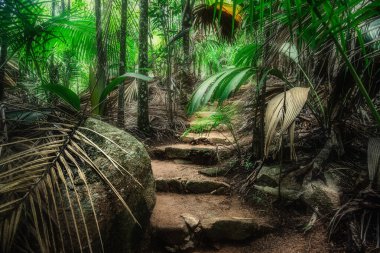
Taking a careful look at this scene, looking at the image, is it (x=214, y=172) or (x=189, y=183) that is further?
(x=214, y=172)

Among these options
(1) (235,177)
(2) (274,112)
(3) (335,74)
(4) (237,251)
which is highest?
(3) (335,74)

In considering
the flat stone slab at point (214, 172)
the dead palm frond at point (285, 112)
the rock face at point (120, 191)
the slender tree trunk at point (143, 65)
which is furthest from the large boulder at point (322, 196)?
the slender tree trunk at point (143, 65)

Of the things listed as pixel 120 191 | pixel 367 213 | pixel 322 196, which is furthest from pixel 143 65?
pixel 367 213

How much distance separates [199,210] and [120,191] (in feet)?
3.66

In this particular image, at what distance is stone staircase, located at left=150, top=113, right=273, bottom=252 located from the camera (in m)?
2.33

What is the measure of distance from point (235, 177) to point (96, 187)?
1.84 meters

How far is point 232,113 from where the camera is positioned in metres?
3.18

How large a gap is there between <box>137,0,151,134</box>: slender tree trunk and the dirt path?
1.48 m

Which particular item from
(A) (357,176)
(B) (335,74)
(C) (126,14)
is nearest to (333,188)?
(A) (357,176)

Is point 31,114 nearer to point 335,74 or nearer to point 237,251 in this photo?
point 237,251

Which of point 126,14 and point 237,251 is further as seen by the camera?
point 126,14

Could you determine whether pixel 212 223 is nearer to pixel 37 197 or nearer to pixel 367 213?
pixel 367 213

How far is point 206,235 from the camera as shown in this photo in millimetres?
2385

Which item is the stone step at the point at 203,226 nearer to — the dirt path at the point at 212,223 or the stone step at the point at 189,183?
the dirt path at the point at 212,223
